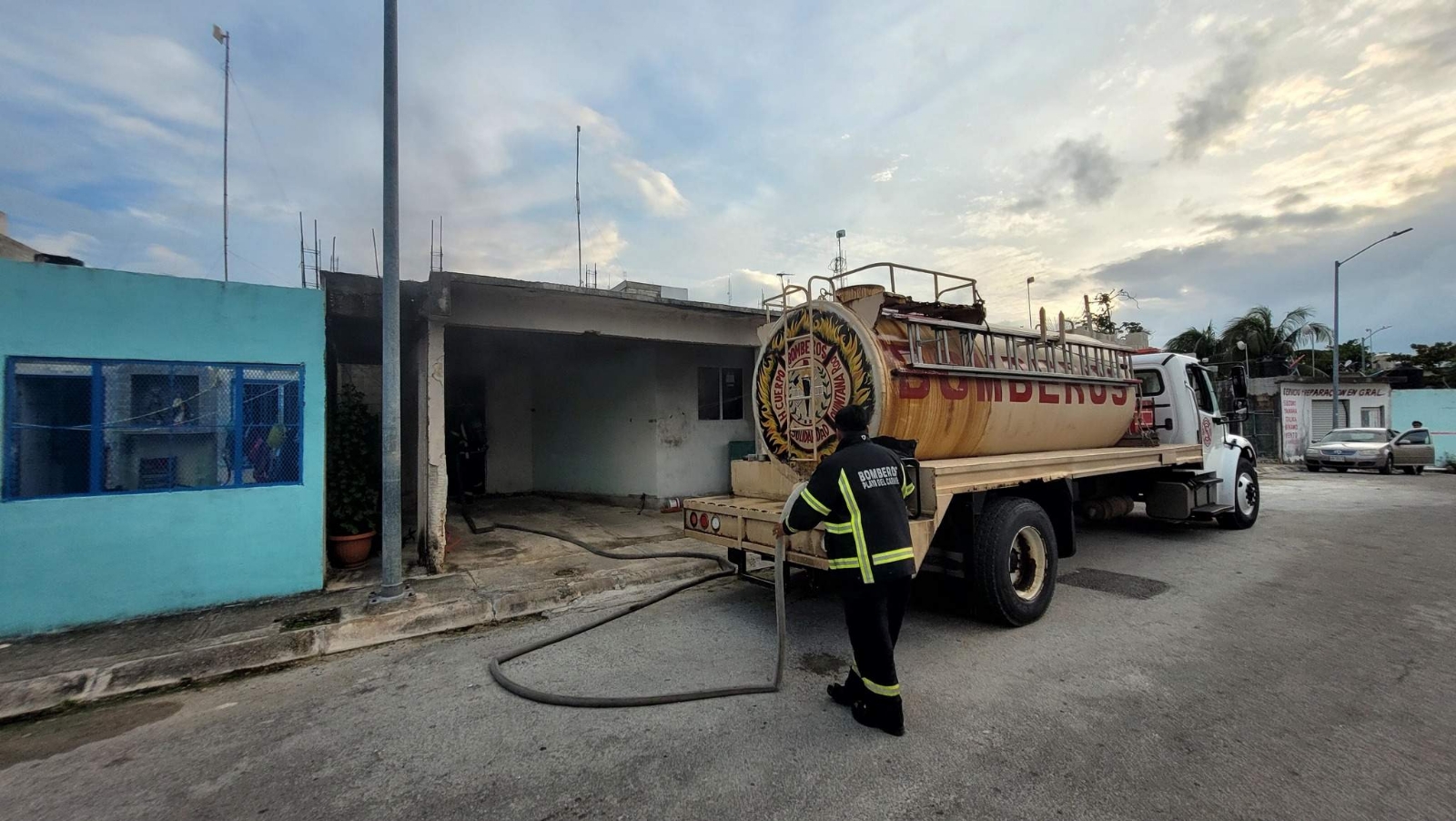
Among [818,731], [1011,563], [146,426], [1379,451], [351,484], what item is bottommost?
[818,731]

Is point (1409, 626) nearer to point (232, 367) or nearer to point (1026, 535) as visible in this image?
point (1026, 535)

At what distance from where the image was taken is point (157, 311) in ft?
17.1

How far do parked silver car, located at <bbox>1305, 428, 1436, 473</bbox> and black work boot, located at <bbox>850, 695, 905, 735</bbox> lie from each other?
22.6 metres

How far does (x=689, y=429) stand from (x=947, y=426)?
6.32 metres

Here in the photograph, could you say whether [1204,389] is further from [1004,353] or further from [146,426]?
[146,426]

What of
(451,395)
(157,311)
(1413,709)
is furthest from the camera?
(451,395)

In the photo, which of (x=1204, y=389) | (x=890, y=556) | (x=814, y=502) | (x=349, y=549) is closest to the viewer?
(x=890, y=556)

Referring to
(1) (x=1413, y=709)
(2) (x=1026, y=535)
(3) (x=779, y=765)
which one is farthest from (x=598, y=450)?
(1) (x=1413, y=709)

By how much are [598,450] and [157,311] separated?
6990 mm

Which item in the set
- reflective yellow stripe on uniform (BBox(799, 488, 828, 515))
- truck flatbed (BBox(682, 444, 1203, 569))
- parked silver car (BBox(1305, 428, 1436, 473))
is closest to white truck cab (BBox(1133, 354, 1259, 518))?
truck flatbed (BBox(682, 444, 1203, 569))

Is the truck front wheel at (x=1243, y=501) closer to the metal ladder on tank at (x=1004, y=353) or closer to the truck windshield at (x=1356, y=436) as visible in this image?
the metal ladder on tank at (x=1004, y=353)

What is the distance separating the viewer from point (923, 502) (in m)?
4.36

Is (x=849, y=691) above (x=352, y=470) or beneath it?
beneath

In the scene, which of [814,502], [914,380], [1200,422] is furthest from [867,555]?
[1200,422]
